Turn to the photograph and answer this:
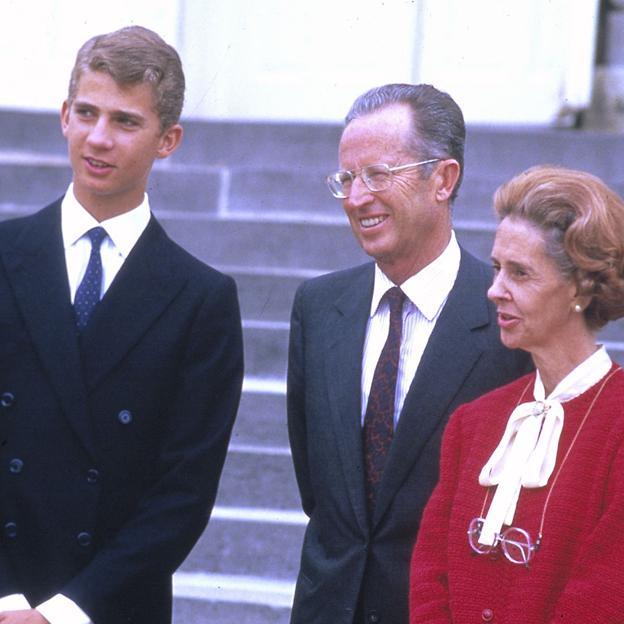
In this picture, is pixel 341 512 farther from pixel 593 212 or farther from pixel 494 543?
pixel 593 212

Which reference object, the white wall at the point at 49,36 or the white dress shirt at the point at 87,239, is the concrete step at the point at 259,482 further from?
the white wall at the point at 49,36

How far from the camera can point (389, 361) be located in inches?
136

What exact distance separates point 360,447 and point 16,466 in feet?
2.49

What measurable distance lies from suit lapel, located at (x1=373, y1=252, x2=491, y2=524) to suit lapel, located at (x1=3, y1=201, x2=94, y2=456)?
668 mm

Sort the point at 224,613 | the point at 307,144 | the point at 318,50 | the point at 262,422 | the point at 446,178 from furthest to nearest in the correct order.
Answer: the point at 318,50
the point at 307,144
the point at 262,422
the point at 224,613
the point at 446,178

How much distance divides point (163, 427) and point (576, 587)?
40.6 inches

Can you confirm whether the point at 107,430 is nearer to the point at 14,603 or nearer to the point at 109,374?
the point at 109,374

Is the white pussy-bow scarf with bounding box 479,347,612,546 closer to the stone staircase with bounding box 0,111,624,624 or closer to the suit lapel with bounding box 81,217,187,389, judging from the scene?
the suit lapel with bounding box 81,217,187,389

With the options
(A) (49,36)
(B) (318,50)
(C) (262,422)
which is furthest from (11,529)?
(B) (318,50)

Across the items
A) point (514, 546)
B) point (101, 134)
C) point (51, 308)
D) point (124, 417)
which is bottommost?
point (514, 546)

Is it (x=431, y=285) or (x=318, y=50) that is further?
(x=318, y=50)

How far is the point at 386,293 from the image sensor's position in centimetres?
355

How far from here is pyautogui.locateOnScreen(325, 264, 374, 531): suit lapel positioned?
134 inches

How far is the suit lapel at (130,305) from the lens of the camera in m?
3.40
